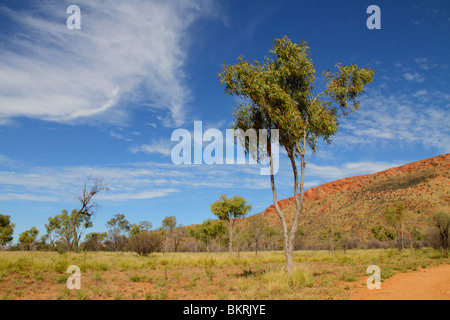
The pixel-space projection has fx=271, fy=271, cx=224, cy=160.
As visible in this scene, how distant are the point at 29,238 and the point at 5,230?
6233 millimetres

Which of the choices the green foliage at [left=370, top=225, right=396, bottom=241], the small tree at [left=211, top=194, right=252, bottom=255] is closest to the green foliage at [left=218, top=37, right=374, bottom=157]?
the small tree at [left=211, top=194, right=252, bottom=255]

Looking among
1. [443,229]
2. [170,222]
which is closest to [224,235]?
[170,222]

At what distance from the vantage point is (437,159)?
114 metres

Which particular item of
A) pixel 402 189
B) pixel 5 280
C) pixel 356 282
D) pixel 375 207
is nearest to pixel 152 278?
pixel 5 280

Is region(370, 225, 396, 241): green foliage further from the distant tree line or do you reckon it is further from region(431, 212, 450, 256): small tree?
region(431, 212, 450, 256): small tree

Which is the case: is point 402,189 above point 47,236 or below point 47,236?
above

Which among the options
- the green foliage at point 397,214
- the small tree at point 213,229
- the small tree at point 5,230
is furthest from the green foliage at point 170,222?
the green foliage at point 397,214

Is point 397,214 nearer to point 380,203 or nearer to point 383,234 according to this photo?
point 383,234

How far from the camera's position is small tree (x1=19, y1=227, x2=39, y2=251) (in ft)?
213

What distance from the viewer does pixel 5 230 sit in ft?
201

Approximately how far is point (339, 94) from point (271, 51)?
4.48 metres

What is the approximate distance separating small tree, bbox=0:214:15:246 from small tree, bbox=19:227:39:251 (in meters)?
2.65

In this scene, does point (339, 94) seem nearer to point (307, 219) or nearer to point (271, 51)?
point (271, 51)
